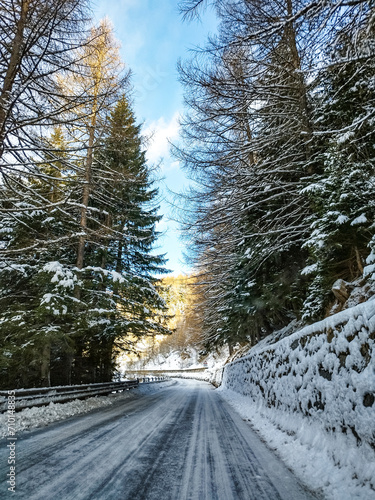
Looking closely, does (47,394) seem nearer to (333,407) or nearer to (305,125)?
(333,407)

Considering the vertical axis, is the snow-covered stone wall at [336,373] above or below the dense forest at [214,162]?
below

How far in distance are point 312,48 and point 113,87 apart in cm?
401

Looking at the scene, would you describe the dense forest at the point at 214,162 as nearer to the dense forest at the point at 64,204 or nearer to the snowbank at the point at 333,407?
the dense forest at the point at 64,204

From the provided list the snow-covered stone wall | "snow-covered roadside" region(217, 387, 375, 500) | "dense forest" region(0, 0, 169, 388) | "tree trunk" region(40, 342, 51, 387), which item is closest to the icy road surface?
"snow-covered roadside" region(217, 387, 375, 500)

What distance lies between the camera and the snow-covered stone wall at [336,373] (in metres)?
2.25

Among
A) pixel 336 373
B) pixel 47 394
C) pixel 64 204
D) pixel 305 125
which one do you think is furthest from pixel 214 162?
pixel 47 394

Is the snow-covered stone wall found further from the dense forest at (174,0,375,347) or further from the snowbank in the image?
the dense forest at (174,0,375,347)

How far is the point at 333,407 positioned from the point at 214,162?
706cm

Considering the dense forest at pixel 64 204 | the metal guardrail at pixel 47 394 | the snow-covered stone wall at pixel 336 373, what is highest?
the dense forest at pixel 64 204

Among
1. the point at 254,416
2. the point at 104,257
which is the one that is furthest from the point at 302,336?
the point at 104,257

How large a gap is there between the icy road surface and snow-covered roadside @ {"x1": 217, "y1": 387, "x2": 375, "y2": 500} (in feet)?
0.55

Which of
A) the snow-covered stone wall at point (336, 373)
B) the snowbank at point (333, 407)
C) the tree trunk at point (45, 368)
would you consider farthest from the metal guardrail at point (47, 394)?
the snow-covered stone wall at point (336, 373)

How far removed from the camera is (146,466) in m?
2.72

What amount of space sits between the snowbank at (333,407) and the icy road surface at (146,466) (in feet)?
0.94
